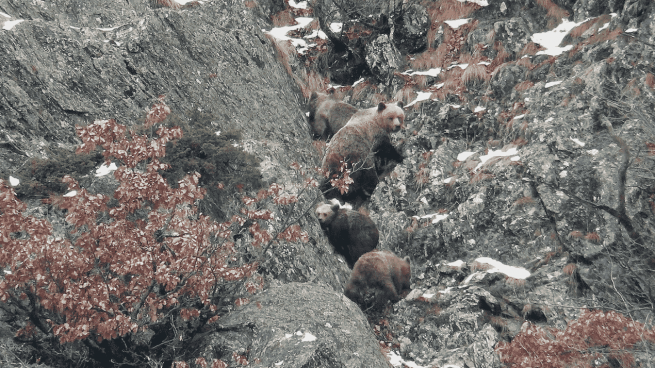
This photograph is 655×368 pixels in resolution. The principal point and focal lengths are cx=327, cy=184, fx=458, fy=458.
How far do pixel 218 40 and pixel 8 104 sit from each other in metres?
7.58

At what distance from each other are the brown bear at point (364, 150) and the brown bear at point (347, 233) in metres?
1.03

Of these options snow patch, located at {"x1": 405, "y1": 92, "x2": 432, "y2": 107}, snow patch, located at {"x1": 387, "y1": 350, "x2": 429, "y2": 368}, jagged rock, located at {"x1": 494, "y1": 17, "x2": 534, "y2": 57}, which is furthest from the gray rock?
snow patch, located at {"x1": 387, "y1": 350, "x2": 429, "y2": 368}

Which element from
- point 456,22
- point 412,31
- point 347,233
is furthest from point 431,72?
point 347,233

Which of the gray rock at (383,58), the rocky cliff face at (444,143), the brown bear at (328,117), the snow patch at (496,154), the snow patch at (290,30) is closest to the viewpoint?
the rocky cliff face at (444,143)

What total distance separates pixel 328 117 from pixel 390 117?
2.42 metres

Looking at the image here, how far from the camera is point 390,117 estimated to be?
15695 mm

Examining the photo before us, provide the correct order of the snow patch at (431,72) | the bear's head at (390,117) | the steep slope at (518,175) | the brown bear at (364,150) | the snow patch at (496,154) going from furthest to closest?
the snow patch at (431,72)
the bear's head at (390,117)
the snow patch at (496,154)
the brown bear at (364,150)
the steep slope at (518,175)

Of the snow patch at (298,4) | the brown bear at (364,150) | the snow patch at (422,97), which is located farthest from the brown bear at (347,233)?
the snow patch at (298,4)

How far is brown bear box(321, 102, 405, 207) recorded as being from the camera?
1382 centimetres

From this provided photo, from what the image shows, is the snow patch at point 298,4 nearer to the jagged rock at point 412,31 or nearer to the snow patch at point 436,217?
the jagged rock at point 412,31

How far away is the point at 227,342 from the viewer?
6559 millimetres

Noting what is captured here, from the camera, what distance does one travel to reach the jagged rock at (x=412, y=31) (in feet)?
66.6

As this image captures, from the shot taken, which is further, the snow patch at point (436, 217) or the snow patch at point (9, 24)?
the snow patch at point (436, 217)

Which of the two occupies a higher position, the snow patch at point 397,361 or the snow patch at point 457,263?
the snow patch at point 397,361
